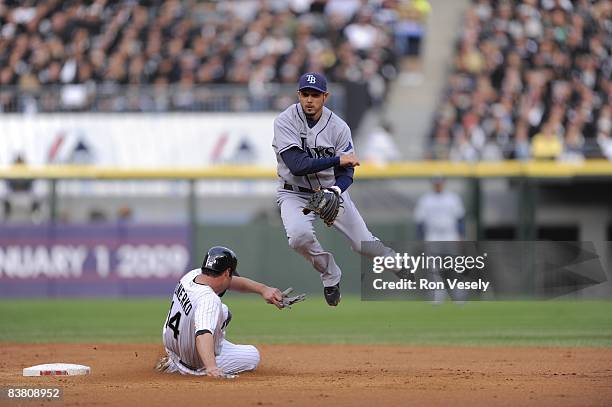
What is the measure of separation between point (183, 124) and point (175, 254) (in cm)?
273

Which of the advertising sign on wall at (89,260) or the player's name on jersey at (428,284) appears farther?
the advertising sign on wall at (89,260)

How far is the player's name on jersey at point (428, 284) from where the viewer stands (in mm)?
9844

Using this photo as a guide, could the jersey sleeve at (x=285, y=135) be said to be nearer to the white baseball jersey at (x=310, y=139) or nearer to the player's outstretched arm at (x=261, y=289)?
the white baseball jersey at (x=310, y=139)

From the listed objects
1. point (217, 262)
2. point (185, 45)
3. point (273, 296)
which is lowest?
point (273, 296)

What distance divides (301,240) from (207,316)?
140 centimetres

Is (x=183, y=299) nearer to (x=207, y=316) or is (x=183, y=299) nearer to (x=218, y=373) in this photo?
(x=207, y=316)

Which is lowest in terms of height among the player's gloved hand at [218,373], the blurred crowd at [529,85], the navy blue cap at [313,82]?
the player's gloved hand at [218,373]

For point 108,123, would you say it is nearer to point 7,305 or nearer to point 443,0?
point 7,305

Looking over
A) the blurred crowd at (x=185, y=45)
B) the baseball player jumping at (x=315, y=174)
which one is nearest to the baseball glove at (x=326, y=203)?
the baseball player jumping at (x=315, y=174)

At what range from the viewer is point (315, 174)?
383 inches

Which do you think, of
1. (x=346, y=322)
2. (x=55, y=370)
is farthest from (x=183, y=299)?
(x=346, y=322)

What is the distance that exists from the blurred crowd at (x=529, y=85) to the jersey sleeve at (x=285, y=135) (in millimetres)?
11253

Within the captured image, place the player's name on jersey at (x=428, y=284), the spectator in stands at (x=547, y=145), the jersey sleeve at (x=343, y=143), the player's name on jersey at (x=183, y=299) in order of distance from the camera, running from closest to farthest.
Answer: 1. the player's name on jersey at (x=183, y=299)
2. the jersey sleeve at (x=343, y=143)
3. the player's name on jersey at (x=428, y=284)
4. the spectator in stands at (x=547, y=145)

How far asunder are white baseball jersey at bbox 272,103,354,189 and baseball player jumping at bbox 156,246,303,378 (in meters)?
1.04
